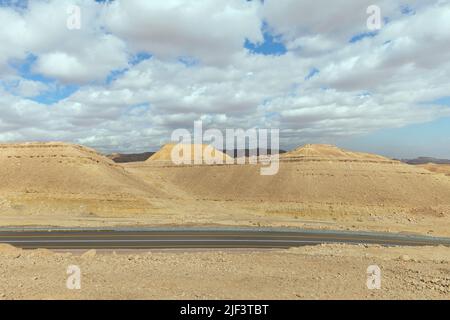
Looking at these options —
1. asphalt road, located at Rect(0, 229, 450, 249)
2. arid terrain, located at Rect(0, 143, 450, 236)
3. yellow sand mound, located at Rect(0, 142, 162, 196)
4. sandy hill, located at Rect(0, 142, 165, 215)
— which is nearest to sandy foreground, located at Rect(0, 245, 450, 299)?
asphalt road, located at Rect(0, 229, 450, 249)

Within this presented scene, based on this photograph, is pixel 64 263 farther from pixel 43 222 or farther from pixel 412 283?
pixel 43 222

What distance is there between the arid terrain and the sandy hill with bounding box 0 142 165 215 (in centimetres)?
17

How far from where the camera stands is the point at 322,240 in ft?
118

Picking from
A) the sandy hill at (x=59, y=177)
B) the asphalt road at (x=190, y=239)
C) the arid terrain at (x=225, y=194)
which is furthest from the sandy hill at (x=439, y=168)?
the asphalt road at (x=190, y=239)

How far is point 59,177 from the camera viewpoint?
75.4 m

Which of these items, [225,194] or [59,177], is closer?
[59,177]

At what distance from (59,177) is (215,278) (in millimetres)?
68073

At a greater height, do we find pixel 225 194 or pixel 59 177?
pixel 59 177

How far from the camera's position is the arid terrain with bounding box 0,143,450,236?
5472 centimetres

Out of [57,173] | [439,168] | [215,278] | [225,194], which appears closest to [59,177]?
[57,173]

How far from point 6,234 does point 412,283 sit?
3530 cm

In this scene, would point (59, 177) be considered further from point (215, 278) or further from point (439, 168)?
point (439, 168)

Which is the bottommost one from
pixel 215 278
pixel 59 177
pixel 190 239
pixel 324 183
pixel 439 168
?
pixel 190 239

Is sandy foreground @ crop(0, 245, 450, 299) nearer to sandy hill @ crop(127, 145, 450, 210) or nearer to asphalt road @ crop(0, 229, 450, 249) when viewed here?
asphalt road @ crop(0, 229, 450, 249)
